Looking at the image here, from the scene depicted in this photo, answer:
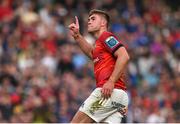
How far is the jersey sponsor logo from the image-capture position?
1026 cm

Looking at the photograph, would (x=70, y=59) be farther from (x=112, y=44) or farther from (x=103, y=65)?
(x=112, y=44)

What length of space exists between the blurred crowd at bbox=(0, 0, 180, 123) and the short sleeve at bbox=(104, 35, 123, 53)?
5.67 m

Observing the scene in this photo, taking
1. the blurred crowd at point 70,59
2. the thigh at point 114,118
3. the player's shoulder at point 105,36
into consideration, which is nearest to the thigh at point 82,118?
the thigh at point 114,118

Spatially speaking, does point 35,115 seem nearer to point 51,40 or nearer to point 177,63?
point 51,40

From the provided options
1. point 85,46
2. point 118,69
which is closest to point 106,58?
point 118,69

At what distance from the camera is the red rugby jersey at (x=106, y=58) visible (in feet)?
33.8

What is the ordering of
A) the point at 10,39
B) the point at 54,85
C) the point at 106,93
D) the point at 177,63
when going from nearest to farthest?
the point at 106,93
the point at 54,85
the point at 10,39
the point at 177,63

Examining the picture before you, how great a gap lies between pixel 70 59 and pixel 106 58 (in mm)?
8464

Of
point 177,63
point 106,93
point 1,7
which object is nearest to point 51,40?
point 1,7

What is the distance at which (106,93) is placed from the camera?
1009cm

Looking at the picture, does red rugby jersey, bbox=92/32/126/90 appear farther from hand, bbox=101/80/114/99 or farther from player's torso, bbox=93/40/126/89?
hand, bbox=101/80/114/99

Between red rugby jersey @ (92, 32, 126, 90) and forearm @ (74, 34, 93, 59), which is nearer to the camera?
red rugby jersey @ (92, 32, 126, 90)

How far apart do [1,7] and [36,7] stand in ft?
2.99

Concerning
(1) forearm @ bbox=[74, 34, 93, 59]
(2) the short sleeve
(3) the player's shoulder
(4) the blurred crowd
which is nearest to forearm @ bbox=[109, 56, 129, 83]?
(2) the short sleeve
